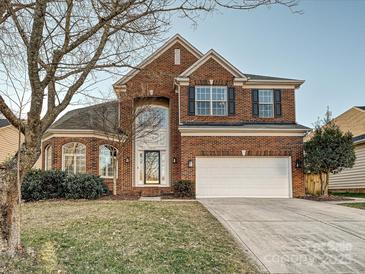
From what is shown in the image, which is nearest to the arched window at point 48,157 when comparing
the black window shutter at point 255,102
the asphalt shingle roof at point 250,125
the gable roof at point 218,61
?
the asphalt shingle roof at point 250,125

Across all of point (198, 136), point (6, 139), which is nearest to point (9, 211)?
point (198, 136)

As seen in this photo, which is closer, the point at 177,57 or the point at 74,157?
the point at 74,157

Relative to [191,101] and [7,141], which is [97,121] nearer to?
[191,101]

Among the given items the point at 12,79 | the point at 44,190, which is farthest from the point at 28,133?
the point at 44,190

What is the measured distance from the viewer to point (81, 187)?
15.1 meters

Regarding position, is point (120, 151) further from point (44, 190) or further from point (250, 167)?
point (250, 167)

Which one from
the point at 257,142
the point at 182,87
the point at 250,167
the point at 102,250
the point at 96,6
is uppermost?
the point at 182,87

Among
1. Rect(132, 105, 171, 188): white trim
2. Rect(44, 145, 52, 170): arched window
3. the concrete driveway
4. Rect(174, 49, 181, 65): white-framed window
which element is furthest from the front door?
the concrete driveway

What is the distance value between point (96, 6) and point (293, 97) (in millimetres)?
14345

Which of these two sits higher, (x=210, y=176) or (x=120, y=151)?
(x=120, y=151)

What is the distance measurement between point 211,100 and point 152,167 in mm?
5123

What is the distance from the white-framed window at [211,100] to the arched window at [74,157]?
6429 millimetres

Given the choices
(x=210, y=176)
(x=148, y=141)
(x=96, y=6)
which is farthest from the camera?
(x=148, y=141)

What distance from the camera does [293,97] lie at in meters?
18.1
